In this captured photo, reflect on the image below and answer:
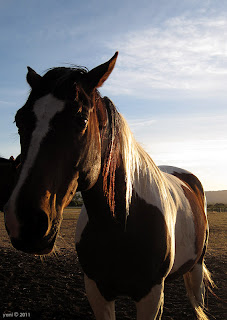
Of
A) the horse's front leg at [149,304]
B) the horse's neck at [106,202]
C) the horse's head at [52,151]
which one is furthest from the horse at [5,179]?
the horse's front leg at [149,304]

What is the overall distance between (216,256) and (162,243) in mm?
6825

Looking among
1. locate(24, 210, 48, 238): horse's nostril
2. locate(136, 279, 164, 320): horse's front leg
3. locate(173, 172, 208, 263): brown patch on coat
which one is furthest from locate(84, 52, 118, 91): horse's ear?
locate(173, 172, 208, 263): brown patch on coat

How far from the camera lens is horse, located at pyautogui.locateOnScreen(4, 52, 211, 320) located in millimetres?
1455

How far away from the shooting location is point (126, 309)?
14.4ft

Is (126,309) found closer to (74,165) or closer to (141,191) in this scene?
(141,191)

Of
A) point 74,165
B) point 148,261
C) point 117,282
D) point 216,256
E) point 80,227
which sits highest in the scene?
point 74,165

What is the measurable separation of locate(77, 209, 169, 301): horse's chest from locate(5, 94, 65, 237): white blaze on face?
0.92 metres

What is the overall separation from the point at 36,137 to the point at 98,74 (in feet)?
2.04

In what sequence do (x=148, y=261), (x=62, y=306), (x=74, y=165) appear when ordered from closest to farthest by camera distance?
(x=74, y=165) < (x=148, y=261) < (x=62, y=306)

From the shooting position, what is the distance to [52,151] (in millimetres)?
1545

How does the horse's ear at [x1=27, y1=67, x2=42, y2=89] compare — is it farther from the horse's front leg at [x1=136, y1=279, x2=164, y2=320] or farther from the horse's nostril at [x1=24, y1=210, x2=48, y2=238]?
the horse's front leg at [x1=136, y1=279, x2=164, y2=320]

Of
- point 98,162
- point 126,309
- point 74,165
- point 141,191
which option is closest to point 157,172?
point 141,191

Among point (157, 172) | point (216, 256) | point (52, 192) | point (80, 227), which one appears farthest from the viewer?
point (216, 256)

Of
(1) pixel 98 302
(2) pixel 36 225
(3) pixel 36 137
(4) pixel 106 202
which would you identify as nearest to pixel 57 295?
(1) pixel 98 302
